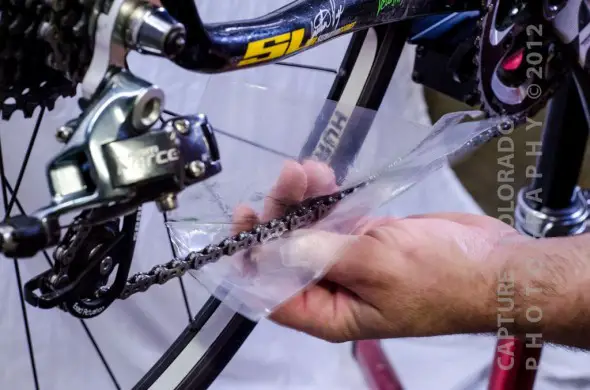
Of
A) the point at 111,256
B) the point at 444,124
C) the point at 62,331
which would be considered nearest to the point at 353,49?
the point at 444,124

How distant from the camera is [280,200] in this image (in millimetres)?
499

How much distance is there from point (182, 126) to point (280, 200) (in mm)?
199

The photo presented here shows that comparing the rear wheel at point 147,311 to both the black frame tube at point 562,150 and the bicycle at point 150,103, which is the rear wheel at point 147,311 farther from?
the black frame tube at point 562,150

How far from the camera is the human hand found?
0.45 meters

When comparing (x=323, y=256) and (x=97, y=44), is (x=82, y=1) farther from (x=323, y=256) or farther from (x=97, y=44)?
(x=323, y=256)

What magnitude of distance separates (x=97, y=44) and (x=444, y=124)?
359 mm

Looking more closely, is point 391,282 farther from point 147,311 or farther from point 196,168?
point 147,311

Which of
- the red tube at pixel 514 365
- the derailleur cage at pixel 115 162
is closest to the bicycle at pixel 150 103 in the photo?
the derailleur cage at pixel 115 162

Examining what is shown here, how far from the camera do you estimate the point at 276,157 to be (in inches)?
21.1

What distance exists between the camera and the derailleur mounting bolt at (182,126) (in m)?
0.31

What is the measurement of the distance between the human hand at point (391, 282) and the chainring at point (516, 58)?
21 cm

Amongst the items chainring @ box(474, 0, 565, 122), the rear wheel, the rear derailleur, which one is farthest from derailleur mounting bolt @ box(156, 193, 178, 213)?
chainring @ box(474, 0, 565, 122)

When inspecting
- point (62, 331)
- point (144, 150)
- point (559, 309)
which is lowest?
point (62, 331)
